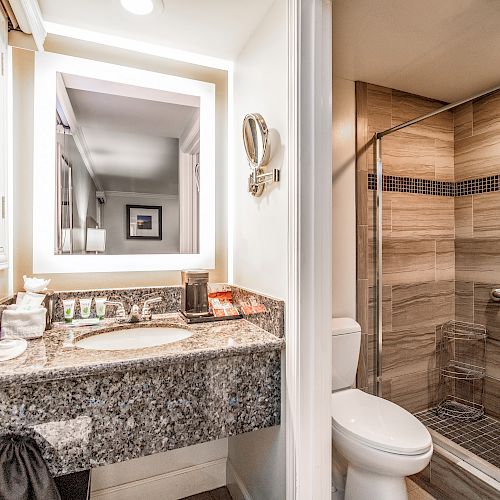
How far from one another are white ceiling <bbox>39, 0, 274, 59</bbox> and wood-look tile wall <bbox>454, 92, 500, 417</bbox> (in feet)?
5.55

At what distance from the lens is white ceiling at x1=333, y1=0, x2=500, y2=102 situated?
1553 mm

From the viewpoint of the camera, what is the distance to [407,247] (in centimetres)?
241

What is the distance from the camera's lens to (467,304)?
98.7 inches

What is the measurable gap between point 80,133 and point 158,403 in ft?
4.18

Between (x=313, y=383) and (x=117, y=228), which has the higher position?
(x=117, y=228)

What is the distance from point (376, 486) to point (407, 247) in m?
1.45

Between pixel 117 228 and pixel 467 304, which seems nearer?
pixel 117 228

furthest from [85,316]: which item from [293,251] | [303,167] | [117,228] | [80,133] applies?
[303,167]

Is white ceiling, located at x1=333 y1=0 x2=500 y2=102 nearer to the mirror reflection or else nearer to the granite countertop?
the mirror reflection

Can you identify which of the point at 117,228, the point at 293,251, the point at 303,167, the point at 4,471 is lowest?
the point at 4,471

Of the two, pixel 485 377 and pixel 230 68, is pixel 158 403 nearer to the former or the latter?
pixel 230 68

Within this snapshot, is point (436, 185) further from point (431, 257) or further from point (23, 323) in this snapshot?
point (23, 323)

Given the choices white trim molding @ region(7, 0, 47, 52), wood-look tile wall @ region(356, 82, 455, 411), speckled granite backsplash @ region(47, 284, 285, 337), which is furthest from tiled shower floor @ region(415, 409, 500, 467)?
white trim molding @ region(7, 0, 47, 52)

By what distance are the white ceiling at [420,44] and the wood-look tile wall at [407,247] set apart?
7.2 inches
